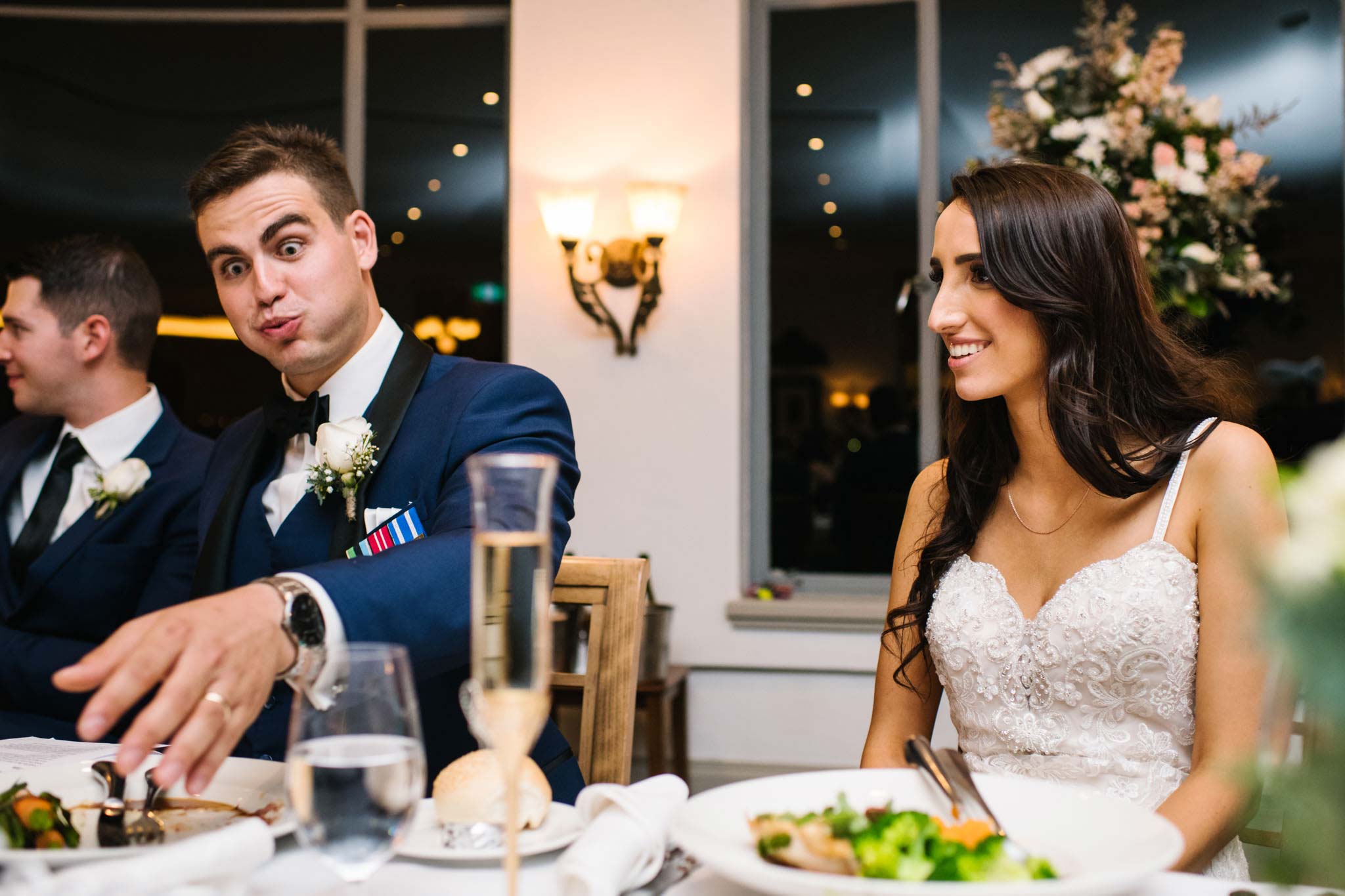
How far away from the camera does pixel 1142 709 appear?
1547mm

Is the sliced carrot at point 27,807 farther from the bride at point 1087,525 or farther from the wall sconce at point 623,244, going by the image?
the wall sconce at point 623,244

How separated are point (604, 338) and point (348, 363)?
2463mm

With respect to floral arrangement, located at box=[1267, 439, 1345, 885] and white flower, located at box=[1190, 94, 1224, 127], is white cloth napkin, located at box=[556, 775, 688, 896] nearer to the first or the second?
floral arrangement, located at box=[1267, 439, 1345, 885]

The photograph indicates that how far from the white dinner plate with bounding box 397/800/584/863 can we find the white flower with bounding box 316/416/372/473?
0.60 metres

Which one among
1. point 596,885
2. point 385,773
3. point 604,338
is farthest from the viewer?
point 604,338

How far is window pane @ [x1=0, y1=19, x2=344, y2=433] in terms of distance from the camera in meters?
4.67

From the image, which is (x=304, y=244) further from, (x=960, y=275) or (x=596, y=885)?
(x=596, y=885)

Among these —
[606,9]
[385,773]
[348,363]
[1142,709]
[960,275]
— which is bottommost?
[1142,709]

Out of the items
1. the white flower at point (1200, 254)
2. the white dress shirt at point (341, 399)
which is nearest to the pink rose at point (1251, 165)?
the white flower at point (1200, 254)

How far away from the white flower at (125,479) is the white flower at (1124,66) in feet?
9.40

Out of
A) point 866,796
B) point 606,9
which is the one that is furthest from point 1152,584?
point 606,9

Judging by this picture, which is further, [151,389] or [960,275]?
[151,389]

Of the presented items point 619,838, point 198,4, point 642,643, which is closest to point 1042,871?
point 619,838

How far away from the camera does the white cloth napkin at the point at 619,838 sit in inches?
31.9
